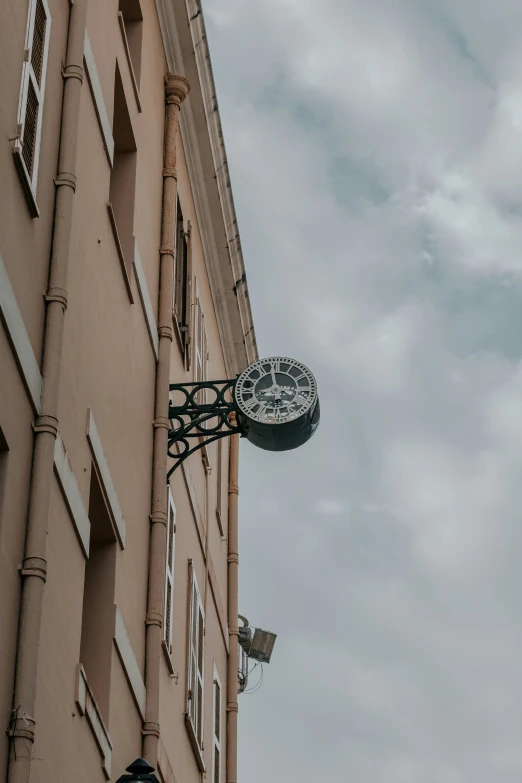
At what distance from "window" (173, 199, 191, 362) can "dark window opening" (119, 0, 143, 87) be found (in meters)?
2.38

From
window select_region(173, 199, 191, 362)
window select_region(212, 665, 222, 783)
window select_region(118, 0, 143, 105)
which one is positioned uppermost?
window select_region(118, 0, 143, 105)

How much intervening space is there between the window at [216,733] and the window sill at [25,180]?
389 inches

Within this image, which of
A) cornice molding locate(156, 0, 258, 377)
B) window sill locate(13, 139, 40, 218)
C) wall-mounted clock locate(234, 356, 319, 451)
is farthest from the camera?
cornice molding locate(156, 0, 258, 377)

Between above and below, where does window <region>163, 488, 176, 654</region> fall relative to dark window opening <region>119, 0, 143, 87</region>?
below

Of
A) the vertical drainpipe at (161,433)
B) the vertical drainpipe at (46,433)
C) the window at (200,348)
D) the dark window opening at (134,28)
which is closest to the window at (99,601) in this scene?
the vertical drainpipe at (161,433)

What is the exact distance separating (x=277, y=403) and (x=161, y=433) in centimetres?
140

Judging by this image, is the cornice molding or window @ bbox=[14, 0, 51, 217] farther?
the cornice molding

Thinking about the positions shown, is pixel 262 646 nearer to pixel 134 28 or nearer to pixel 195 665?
pixel 195 665

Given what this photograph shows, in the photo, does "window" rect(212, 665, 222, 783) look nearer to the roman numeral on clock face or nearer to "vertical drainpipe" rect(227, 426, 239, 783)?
"vertical drainpipe" rect(227, 426, 239, 783)

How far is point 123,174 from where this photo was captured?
1460 centimetres

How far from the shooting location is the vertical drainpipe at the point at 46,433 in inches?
329

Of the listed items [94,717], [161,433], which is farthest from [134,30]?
[94,717]

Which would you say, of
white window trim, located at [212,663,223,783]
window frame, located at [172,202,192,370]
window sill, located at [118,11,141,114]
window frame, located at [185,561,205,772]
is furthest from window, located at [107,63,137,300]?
white window trim, located at [212,663,223,783]

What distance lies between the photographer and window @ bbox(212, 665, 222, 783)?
58.9ft
